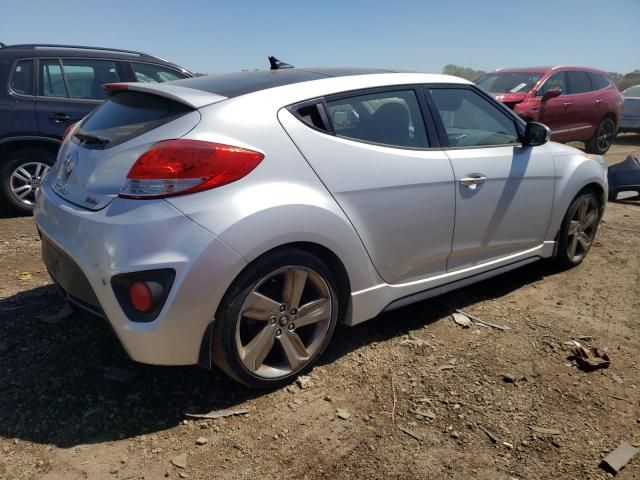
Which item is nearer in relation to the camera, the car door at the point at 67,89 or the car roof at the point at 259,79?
the car roof at the point at 259,79

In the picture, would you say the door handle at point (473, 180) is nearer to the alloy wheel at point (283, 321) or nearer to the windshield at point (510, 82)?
the alloy wheel at point (283, 321)

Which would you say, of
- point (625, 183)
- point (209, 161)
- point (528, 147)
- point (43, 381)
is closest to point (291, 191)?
point (209, 161)

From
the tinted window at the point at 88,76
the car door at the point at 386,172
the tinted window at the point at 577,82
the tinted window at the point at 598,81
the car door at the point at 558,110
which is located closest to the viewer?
the car door at the point at 386,172

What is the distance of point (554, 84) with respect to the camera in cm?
1011

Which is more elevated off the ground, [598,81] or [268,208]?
[598,81]

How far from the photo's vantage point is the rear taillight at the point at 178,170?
7.88 feet

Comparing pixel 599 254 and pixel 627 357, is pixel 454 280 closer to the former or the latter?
pixel 627 357

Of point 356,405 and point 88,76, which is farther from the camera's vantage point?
point 88,76

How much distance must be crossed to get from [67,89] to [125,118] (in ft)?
13.3

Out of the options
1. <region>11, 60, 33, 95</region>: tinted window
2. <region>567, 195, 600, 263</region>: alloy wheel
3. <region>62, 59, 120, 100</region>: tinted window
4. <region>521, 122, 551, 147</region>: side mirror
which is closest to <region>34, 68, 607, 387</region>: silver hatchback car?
<region>521, 122, 551, 147</region>: side mirror

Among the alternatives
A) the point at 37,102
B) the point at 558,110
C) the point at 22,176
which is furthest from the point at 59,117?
the point at 558,110

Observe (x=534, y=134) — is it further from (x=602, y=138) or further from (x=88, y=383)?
(x=602, y=138)

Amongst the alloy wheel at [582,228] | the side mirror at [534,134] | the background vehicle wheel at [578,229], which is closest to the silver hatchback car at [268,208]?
the side mirror at [534,134]

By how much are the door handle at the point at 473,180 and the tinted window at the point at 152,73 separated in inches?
183
